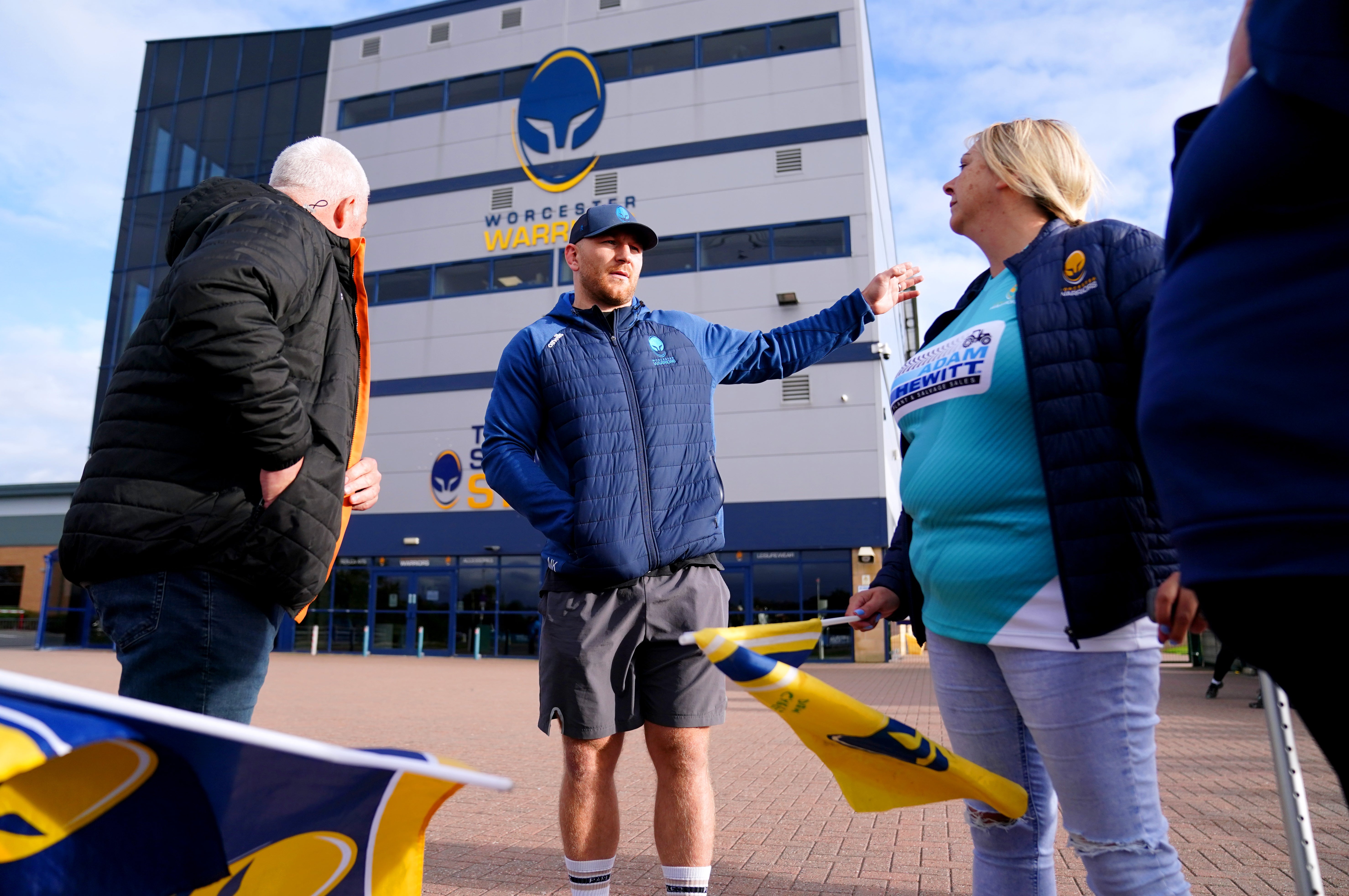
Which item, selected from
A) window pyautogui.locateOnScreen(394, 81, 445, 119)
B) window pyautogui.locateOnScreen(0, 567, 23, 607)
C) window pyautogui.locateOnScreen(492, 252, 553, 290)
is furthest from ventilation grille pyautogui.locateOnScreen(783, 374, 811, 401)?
window pyautogui.locateOnScreen(0, 567, 23, 607)

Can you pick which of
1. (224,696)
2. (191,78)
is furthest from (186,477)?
(191,78)

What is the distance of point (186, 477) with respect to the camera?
1927 millimetres

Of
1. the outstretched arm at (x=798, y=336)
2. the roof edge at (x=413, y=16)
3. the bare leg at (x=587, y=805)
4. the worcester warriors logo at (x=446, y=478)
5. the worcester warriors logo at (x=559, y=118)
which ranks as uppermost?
the roof edge at (x=413, y=16)

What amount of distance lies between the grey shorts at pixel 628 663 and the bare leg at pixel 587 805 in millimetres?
52

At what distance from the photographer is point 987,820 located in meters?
1.94

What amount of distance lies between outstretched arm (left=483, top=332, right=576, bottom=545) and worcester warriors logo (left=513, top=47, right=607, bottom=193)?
73.4 feet

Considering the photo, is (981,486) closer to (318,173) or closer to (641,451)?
(641,451)

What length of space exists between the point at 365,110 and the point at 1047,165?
28460 mm

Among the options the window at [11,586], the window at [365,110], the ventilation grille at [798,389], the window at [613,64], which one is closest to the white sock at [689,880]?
the ventilation grille at [798,389]

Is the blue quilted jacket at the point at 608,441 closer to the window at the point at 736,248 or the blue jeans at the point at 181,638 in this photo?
the blue jeans at the point at 181,638

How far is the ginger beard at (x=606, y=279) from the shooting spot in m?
2.97

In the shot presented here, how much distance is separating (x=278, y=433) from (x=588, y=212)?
1.48 m

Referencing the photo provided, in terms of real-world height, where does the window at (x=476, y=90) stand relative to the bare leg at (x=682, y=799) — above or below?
above

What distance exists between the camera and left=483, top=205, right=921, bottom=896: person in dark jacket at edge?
2.63 metres
